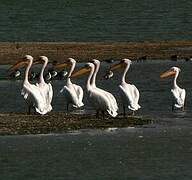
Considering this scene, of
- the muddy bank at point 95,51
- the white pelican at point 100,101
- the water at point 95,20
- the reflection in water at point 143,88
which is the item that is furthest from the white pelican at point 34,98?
the water at point 95,20

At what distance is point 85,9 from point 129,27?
21.7 m

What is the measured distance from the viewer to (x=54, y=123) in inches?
804

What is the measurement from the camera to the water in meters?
56.4

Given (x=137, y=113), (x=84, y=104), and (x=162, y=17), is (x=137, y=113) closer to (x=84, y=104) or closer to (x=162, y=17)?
(x=84, y=104)

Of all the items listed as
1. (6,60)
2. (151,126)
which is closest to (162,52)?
(6,60)

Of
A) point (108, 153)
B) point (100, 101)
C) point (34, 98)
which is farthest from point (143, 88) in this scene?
point (108, 153)

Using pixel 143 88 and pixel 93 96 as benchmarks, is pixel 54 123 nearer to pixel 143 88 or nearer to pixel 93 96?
pixel 93 96

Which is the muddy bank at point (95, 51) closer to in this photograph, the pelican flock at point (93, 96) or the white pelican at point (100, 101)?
the pelican flock at point (93, 96)

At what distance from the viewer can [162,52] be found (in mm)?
41625

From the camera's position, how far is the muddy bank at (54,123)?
64.6 ft

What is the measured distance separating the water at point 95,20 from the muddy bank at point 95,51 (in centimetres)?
699

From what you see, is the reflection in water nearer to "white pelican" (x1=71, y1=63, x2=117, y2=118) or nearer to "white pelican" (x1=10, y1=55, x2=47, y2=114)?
"white pelican" (x1=71, y1=63, x2=117, y2=118)

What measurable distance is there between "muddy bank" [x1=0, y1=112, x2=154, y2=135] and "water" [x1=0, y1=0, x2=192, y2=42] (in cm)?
3026

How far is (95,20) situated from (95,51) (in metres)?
30.6
